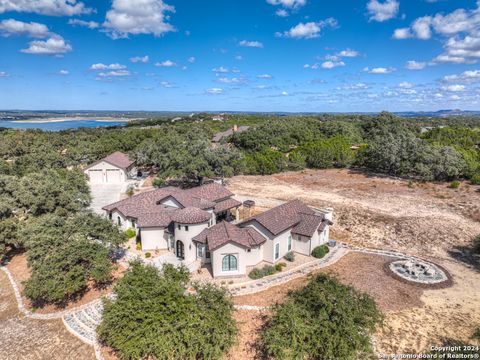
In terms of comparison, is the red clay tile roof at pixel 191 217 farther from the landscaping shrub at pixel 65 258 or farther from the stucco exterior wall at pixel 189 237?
the landscaping shrub at pixel 65 258

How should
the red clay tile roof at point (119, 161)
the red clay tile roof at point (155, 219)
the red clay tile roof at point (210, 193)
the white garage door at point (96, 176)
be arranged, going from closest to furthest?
the red clay tile roof at point (155, 219) < the red clay tile roof at point (210, 193) < the white garage door at point (96, 176) < the red clay tile roof at point (119, 161)

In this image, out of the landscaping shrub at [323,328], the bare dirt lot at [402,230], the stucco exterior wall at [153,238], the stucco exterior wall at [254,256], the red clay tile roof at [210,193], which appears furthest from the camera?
the red clay tile roof at [210,193]

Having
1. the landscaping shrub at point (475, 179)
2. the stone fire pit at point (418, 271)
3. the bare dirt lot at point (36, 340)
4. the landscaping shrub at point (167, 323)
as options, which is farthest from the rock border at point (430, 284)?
the landscaping shrub at point (475, 179)

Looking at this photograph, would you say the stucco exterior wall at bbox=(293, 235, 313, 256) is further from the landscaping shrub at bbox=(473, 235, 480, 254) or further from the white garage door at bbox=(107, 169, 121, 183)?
the white garage door at bbox=(107, 169, 121, 183)

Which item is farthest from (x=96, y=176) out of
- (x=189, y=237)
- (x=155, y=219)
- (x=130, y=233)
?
(x=189, y=237)

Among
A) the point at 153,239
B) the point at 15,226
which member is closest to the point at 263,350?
the point at 153,239

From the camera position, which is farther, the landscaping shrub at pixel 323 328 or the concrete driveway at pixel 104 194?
the concrete driveway at pixel 104 194

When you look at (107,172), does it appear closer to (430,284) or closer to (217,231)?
(217,231)
